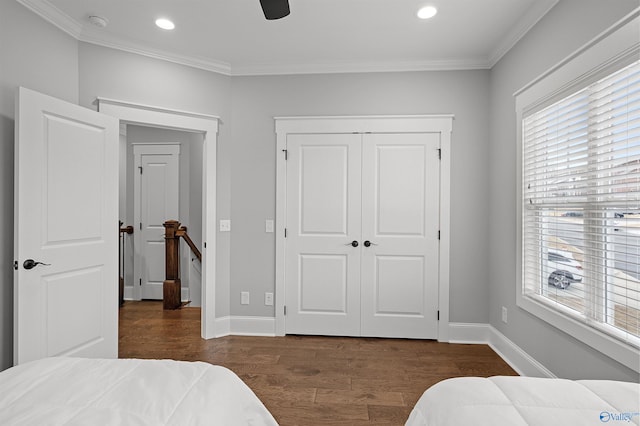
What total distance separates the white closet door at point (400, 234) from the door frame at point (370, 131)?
0.06 m

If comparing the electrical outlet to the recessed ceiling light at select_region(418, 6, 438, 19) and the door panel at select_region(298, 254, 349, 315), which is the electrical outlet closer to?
the door panel at select_region(298, 254, 349, 315)

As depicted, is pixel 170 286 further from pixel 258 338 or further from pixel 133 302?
pixel 258 338

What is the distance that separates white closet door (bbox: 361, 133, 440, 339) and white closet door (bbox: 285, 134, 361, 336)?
0.12 m

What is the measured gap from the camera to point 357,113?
3375mm

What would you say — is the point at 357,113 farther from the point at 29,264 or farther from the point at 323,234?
the point at 29,264

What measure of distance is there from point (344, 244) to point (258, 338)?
1283 millimetres

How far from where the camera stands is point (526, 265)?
8.61ft

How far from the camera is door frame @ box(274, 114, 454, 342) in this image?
329 cm

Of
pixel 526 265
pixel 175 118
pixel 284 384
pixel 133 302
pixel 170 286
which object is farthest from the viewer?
pixel 133 302

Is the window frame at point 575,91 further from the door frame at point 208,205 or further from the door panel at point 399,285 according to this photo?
the door frame at point 208,205

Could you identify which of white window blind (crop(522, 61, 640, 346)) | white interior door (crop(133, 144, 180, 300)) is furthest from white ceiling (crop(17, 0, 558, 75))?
white interior door (crop(133, 144, 180, 300))

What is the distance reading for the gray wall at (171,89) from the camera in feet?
9.41

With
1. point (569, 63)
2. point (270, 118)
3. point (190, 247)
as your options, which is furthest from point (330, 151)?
point (190, 247)

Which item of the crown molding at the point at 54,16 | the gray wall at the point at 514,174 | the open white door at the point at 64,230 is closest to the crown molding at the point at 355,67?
the gray wall at the point at 514,174
